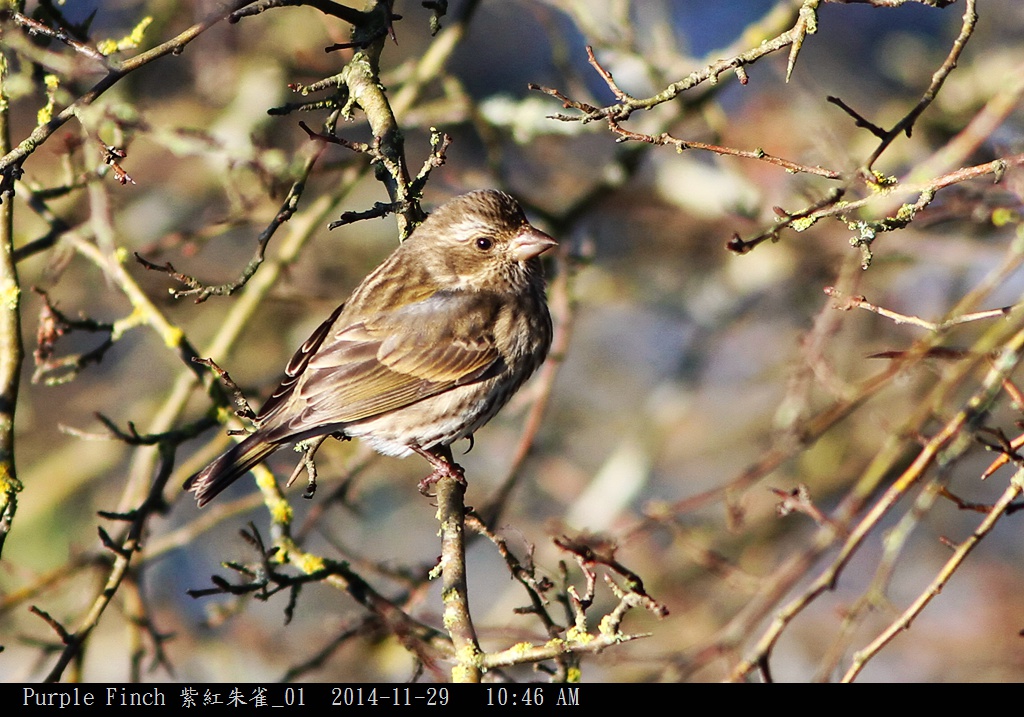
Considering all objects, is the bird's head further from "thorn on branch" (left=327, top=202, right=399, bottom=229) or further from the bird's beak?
"thorn on branch" (left=327, top=202, right=399, bottom=229)

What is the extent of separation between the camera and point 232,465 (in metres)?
4.80

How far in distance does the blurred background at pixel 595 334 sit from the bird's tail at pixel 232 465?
1.78 ft

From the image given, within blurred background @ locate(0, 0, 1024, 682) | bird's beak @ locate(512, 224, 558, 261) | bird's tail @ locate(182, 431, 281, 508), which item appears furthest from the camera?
bird's beak @ locate(512, 224, 558, 261)

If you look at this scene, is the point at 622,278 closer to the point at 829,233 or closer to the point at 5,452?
the point at 829,233

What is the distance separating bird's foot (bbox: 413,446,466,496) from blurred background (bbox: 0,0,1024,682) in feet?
1.53

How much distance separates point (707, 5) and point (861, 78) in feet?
5.95

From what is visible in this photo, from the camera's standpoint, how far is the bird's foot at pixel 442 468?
4840 millimetres

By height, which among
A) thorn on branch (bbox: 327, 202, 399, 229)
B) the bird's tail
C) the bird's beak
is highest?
the bird's beak

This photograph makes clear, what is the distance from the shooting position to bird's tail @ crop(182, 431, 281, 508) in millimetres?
4793

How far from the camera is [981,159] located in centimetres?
675
